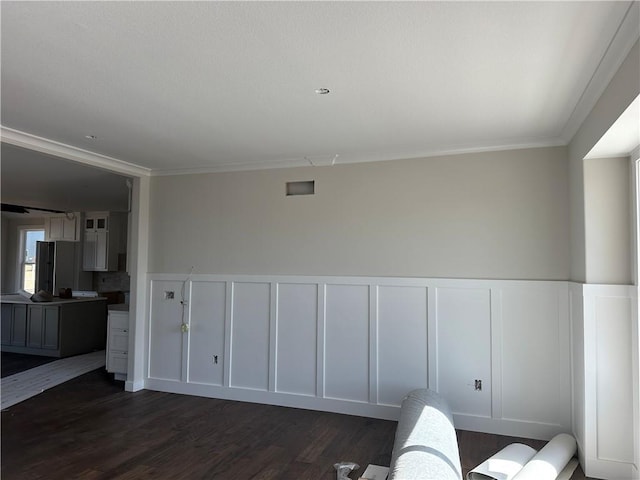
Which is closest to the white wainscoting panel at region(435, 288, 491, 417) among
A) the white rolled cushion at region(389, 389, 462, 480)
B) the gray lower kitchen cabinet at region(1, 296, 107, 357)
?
the white rolled cushion at region(389, 389, 462, 480)

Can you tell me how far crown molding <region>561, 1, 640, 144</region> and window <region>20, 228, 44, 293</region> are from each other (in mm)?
9920

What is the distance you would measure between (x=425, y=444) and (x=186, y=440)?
79.1 inches

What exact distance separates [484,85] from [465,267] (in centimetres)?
182

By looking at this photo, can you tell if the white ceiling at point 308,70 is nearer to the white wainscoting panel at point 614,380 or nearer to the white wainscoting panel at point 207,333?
the white wainscoting panel at point 614,380

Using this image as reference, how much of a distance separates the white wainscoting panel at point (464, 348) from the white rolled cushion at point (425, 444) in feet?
1.42

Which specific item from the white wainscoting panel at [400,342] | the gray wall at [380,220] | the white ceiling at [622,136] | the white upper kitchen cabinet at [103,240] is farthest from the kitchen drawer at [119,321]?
the white ceiling at [622,136]

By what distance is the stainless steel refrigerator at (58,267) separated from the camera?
8.16 meters

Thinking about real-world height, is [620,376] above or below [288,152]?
below

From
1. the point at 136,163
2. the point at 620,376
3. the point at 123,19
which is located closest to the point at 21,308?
the point at 136,163

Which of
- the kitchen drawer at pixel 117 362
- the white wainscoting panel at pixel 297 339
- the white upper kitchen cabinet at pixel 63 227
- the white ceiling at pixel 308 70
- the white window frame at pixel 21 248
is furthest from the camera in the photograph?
the white window frame at pixel 21 248

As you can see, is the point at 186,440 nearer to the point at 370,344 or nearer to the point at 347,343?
the point at 347,343

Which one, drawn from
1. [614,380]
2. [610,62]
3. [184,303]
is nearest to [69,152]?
[184,303]

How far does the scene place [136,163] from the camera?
4.75 m

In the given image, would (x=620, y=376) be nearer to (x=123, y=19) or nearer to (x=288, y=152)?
(x=288, y=152)
